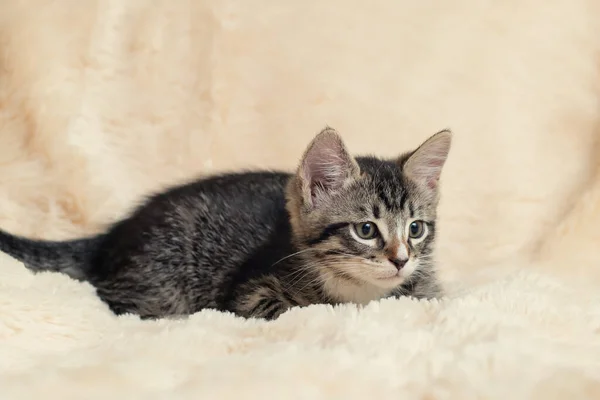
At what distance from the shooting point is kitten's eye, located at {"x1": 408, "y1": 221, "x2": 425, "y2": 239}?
1.54 m

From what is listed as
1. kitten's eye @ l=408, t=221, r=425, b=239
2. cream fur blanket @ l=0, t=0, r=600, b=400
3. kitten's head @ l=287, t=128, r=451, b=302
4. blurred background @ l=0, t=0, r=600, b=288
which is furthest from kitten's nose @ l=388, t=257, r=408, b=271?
blurred background @ l=0, t=0, r=600, b=288

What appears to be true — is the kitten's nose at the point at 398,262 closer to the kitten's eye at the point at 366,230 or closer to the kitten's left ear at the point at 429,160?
the kitten's eye at the point at 366,230

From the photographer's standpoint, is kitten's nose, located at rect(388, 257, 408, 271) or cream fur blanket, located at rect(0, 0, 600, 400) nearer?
kitten's nose, located at rect(388, 257, 408, 271)

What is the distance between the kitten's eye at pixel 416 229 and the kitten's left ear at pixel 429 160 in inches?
4.7

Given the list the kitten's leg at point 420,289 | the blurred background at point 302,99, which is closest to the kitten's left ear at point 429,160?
the kitten's leg at point 420,289

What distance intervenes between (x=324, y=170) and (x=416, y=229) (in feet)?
0.86

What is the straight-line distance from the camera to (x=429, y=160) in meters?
1.63

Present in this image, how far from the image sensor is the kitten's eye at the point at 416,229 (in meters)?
1.54

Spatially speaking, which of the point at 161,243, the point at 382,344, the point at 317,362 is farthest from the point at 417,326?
the point at 161,243

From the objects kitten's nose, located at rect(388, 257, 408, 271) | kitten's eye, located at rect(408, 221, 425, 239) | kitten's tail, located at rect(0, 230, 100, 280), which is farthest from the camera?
kitten's tail, located at rect(0, 230, 100, 280)

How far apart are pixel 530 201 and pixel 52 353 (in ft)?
5.04

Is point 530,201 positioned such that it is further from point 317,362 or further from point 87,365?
point 87,365

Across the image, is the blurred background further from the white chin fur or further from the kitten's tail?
the white chin fur

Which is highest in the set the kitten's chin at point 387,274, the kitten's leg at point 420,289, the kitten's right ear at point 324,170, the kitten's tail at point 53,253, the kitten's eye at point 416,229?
the kitten's right ear at point 324,170
